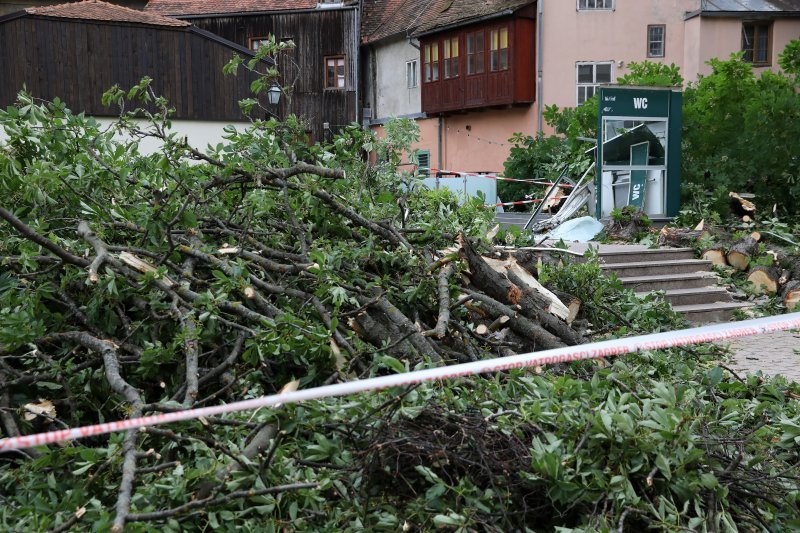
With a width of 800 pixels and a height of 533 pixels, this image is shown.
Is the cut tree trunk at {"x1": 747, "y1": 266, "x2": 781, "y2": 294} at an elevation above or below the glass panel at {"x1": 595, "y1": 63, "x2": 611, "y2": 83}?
below

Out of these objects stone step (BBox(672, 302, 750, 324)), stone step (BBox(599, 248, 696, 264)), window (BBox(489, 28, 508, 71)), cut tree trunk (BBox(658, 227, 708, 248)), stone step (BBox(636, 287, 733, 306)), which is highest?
window (BBox(489, 28, 508, 71))

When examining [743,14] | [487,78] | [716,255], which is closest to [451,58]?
[487,78]

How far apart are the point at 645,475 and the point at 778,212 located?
1355 cm

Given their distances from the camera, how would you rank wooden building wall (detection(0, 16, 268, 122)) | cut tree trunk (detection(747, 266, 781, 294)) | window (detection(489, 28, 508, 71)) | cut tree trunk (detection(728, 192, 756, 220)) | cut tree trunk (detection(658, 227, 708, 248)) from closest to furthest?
cut tree trunk (detection(747, 266, 781, 294)) → cut tree trunk (detection(658, 227, 708, 248)) → cut tree trunk (detection(728, 192, 756, 220)) → wooden building wall (detection(0, 16, 268, 122)) → window (detection(489, 28, 508, 71))

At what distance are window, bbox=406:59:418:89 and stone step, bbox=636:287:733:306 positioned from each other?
25864 millimetres

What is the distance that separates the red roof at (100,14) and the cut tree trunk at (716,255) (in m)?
16.4

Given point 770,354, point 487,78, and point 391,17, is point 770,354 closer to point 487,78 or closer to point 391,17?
point 487,78

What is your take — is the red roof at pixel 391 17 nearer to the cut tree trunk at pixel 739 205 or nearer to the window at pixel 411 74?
the window at pixel 411 74

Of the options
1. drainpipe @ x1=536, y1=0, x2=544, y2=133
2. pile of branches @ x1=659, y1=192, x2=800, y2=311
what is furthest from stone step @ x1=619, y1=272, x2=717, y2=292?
drainpipe @ x1=536, y1=0, x2=544, y2=133

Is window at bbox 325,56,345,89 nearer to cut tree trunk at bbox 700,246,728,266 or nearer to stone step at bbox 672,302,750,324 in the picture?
cut tree trunk at bbox 700,246,728,266

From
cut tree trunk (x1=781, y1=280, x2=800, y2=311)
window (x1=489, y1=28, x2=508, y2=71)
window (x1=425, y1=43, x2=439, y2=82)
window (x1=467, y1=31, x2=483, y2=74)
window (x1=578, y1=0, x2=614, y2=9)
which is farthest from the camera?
window (x1=425, y1=43, x2=439, y2=82)

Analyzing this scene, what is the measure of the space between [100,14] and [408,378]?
900 inches

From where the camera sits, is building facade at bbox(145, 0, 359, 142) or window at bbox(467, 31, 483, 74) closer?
window at bbox(467, 31, 483, 74)

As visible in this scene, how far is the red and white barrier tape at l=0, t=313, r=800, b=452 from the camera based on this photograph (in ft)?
9.54
